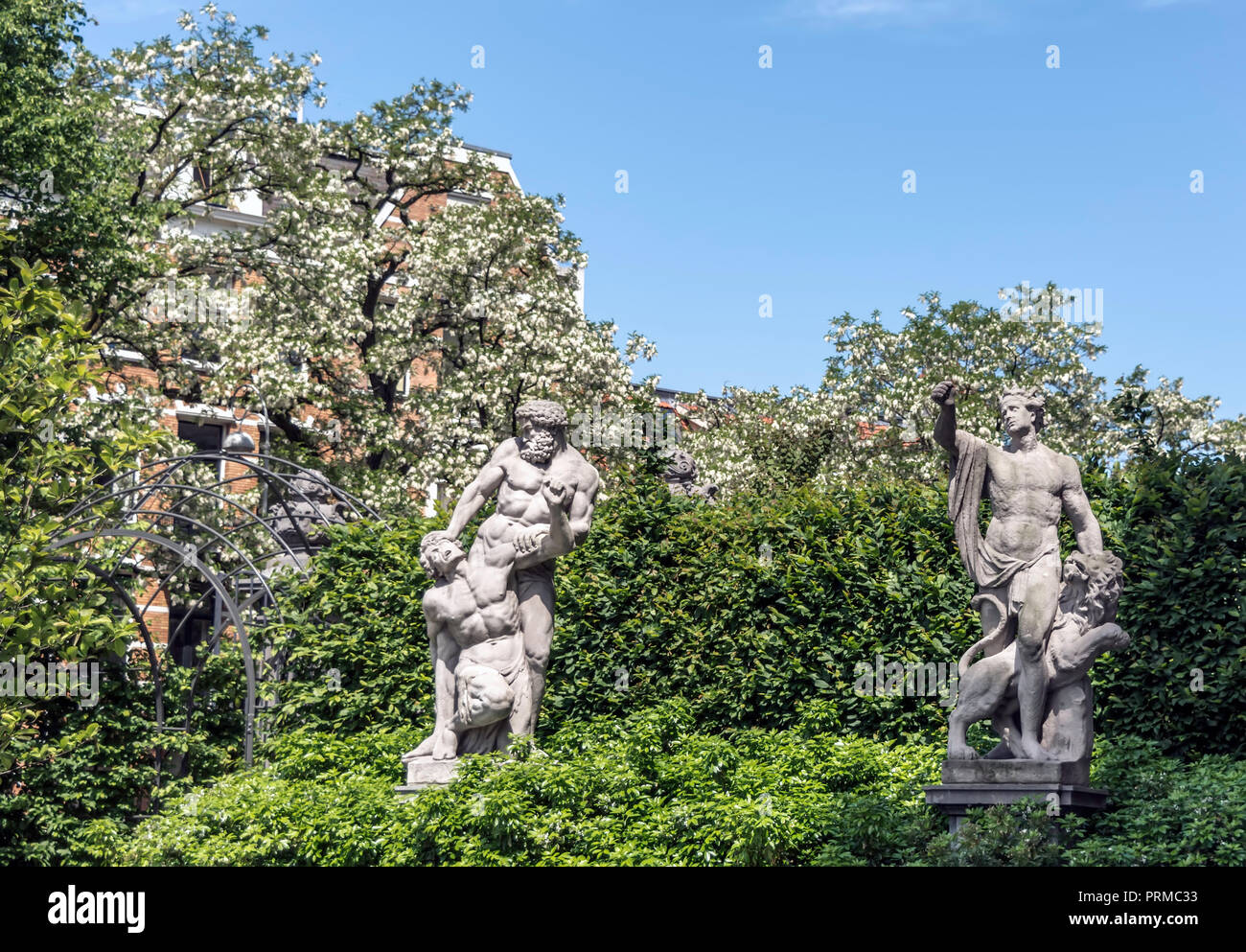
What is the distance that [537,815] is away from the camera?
29.6 ft

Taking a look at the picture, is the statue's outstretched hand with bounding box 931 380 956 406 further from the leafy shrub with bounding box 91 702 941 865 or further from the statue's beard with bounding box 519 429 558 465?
the statue's beard with bounding box 519 429 558 465

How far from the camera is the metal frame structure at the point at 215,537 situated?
493 inches

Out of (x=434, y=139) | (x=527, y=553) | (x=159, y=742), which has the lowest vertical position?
(x=159, y=742)

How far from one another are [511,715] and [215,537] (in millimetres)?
7298

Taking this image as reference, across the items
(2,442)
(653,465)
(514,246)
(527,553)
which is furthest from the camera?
(514,246)

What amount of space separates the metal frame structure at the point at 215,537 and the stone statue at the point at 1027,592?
5458 mm

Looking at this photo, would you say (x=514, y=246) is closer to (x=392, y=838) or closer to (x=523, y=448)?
(x=523, y=448)

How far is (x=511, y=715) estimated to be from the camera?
391 inches

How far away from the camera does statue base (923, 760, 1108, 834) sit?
26.9 feet

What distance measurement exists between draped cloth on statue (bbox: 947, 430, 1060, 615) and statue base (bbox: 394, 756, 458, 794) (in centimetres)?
395

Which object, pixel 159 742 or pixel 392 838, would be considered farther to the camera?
pixel 159 742
